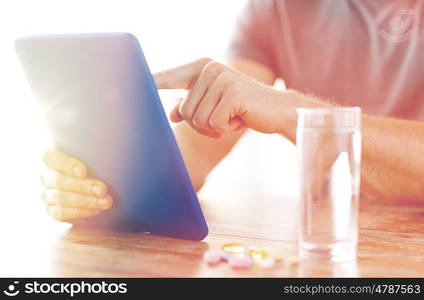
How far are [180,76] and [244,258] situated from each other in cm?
43

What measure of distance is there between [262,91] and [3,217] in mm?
587

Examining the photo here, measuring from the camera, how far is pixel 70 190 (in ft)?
3.42

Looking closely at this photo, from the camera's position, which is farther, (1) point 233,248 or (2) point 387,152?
(2) point 387,152

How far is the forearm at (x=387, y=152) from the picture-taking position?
1.13 metres

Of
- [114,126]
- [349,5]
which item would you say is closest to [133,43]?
[114,126]

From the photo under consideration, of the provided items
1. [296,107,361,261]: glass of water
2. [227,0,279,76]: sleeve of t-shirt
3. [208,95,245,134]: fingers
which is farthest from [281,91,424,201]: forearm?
[227,0,279,76]: sleeve of t-shirt

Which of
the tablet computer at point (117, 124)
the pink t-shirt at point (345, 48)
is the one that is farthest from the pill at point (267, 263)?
the pink t-shirt at point (345, 48)

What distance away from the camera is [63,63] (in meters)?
0.91

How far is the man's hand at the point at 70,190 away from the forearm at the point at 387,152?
1.18 ft

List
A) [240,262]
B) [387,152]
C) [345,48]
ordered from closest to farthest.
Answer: [240,262]
[387,152]
[345,48]

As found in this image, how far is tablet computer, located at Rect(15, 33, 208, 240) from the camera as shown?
0.83 meters

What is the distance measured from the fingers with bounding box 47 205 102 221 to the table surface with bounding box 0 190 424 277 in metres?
0.02

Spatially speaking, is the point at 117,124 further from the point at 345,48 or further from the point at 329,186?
the point at 345,48

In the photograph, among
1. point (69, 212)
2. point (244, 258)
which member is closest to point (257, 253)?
point (244, 258)
